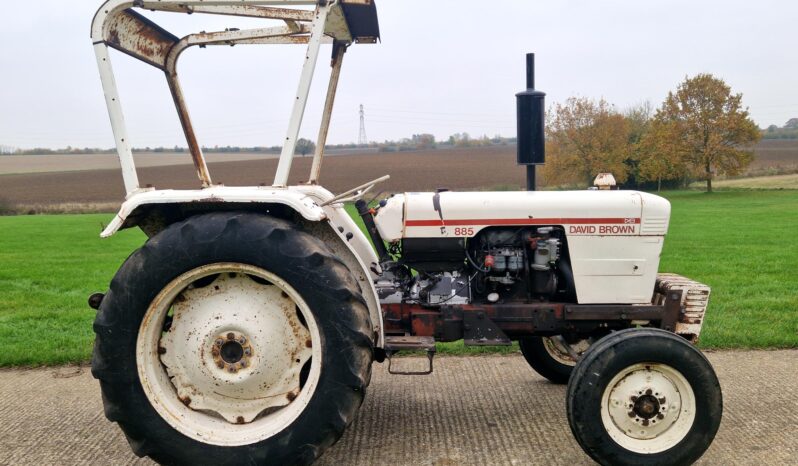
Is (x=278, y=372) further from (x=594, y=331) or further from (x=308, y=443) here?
(x=594, y=331)

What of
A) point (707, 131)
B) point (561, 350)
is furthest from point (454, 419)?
point (707, 131)

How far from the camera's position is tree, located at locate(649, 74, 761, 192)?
40.2 metres

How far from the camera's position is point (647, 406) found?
3.37m

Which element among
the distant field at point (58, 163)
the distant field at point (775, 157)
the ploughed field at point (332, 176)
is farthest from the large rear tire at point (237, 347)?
the distant field at point (775, 157)

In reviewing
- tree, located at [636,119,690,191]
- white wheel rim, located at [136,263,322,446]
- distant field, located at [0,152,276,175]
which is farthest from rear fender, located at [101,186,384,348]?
tree, located at [636,119,690,191]

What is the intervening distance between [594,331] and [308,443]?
6.12ft

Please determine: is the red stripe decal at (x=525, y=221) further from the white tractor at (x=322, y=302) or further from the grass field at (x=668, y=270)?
the grass field at (x=668, y=270)

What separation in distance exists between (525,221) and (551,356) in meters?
1.30

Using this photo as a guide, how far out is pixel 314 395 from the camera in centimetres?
324

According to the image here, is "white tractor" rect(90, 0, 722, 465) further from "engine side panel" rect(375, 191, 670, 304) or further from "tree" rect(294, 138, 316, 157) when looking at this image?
"tree" rect(294, 138, 316, 157)

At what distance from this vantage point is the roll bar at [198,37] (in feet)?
11.1

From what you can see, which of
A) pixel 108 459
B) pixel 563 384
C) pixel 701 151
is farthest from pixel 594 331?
pixel 701 151

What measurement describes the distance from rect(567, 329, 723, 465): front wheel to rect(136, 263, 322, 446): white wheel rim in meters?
1.37

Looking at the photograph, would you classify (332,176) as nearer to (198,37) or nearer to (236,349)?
(198,37)
